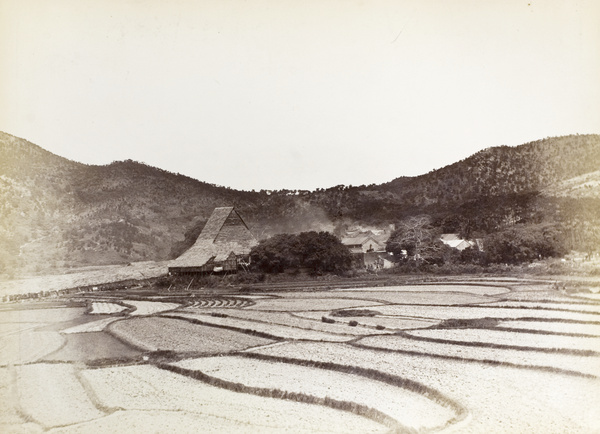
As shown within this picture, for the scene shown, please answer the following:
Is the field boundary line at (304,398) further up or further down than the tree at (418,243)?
further down

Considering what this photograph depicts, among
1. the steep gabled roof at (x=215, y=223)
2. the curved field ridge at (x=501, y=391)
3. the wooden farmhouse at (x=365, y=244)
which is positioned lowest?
the curved field ridge at (x=501, y=391)

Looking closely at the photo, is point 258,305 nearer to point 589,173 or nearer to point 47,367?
point 47,367

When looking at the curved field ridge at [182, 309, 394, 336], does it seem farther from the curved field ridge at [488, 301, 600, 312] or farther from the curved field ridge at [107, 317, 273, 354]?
the curved field ridge at [488, 301, 600, 312]

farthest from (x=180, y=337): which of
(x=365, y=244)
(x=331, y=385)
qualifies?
(x=365, y=244)

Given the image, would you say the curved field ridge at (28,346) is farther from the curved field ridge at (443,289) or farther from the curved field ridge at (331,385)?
the curved field ridge at (443,289)

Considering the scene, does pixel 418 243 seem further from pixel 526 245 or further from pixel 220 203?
pixel 220 203

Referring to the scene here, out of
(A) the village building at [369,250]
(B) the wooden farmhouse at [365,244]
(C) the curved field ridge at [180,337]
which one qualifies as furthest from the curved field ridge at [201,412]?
(B) the wooden farmhouse at [365,244]

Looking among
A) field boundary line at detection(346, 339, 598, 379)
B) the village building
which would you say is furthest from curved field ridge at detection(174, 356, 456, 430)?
the village building

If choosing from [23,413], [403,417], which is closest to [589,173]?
[403,417]
